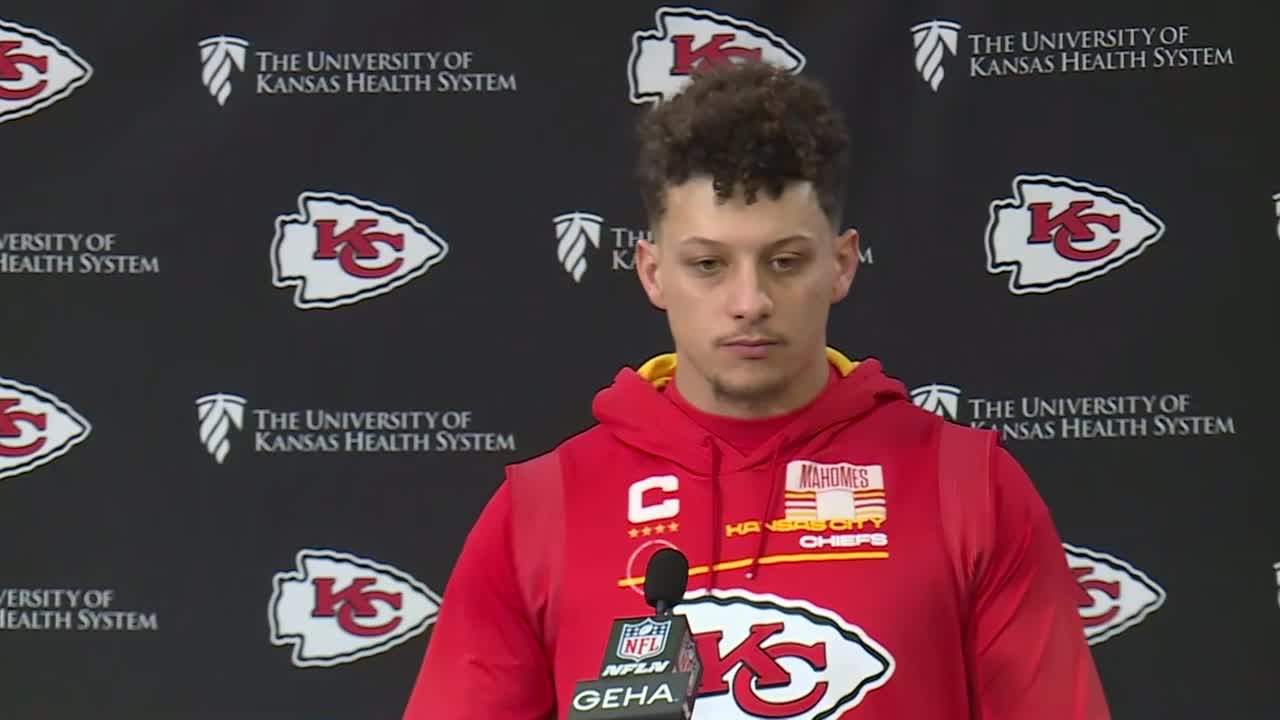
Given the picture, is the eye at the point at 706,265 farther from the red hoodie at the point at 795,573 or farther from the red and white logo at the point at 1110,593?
the red and white logo at the point at 1110,593

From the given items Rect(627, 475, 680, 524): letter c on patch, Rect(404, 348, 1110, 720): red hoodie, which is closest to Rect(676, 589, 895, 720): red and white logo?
Rect(404, 348, 1110, 720): red hoodie

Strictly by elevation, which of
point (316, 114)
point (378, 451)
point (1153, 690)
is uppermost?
point (316, 114)

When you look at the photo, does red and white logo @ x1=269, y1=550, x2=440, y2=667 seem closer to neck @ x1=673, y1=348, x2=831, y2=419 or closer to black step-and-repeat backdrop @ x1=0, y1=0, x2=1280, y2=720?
black step-and-repeat backdrop @ x1=0, y1=0, x2=1280, y2=720

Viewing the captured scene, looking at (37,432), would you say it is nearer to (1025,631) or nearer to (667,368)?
(667,368)

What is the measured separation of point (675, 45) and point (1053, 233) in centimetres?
63

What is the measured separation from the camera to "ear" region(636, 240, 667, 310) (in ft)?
4.64

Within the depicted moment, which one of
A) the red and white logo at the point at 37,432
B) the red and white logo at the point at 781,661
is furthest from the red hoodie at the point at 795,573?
the red and white logo at the point at 37,432

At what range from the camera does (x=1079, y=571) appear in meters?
2.32

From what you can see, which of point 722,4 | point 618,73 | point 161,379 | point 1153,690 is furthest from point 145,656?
point 1153,690

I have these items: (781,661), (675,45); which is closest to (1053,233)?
(675,45)

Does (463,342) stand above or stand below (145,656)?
above

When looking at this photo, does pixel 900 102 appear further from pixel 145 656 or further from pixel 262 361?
pixel 145 656

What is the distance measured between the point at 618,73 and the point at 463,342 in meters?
0.47

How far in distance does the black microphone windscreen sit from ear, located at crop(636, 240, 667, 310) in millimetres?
335
